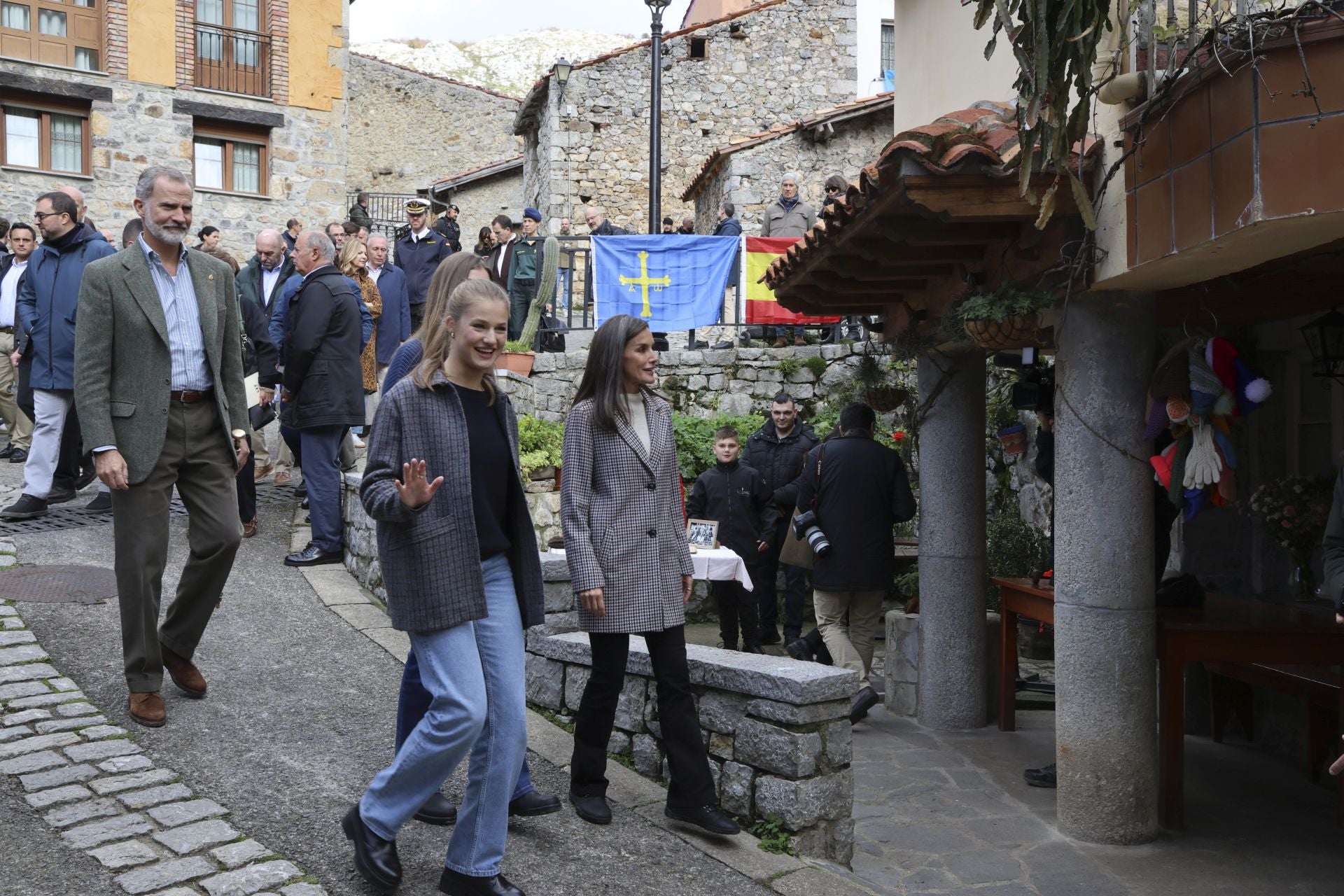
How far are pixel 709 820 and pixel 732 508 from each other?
16.0ft

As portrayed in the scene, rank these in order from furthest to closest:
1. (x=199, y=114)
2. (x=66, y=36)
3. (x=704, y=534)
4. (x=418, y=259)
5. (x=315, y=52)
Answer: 1. (x=315, y=52)
2. (x=199, y=114)
3. (x=66, y=36)
4. (x=418, y=259)
5. (x=704, y=534)

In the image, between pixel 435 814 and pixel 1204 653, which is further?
pixel 1204 653

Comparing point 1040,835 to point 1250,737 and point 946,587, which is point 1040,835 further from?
point 1250,737

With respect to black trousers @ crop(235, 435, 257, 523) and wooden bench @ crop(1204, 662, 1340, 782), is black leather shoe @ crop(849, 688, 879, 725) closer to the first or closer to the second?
wooden bench @ crop(1204, 662, 1340, 782)

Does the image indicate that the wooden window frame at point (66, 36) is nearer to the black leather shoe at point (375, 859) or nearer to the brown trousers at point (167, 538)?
the brown trousers at point (167, 538)

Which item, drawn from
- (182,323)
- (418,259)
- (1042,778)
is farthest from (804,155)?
(182,323)

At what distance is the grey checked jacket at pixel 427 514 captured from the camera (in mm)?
3312

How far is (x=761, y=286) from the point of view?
521 inches

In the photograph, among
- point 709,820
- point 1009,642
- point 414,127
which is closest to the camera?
point 709,820

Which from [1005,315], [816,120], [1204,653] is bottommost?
[1204,653]

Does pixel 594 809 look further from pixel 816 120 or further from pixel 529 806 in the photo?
pixel 816 120

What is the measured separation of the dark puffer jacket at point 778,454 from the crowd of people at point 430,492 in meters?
1.41

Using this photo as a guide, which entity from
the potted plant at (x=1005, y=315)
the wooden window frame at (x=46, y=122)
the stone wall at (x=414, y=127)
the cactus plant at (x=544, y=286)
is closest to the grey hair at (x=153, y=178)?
the potted plant at (x=1005, y=315)

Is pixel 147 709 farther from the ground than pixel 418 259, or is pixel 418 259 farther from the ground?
pixel 418 259
